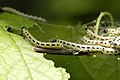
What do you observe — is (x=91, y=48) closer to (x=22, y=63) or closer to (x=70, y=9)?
(x=22, y=63)

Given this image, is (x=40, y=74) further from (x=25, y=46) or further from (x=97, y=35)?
(x=97, y=35)

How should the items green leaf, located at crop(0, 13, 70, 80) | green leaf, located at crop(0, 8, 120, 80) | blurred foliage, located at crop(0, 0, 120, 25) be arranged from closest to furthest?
1. green leaf, located at crop(0, 13, 70, 80)
2. green leaf, located at crop(0, 8, 120, 80)
3. blurred foliage, located at crop(0, 0, 120, 25)

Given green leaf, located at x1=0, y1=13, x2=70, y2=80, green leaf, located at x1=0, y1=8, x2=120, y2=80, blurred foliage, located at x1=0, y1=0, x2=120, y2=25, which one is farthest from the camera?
blurred foliage, located at x1=0, y1=0, x2=120, y2=25

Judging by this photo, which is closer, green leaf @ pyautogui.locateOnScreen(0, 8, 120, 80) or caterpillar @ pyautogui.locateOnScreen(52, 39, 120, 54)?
caterpillar @ pyautogui.locateOnScreen(52, 39, 120, 54)

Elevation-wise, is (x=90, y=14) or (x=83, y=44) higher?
(x=90, y=14)

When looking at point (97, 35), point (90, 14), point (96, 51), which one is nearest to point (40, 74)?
point (96, 51)

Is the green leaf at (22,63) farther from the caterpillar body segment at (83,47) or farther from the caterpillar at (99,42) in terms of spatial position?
the caterpillar at (99,42)

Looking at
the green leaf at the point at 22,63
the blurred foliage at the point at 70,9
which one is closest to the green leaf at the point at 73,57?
the green leaf at the point at 22,63

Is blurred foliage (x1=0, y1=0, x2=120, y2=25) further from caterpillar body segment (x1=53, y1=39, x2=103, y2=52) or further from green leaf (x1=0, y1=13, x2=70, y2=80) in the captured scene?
green leaf (x1=0, y1=13, x2=70, y2=80)

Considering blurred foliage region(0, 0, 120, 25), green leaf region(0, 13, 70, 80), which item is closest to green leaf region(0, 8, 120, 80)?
green leaf region(0, 13, 70, 80)
